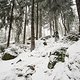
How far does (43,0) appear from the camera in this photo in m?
16.9

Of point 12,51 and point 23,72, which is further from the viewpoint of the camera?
A: point 12,51

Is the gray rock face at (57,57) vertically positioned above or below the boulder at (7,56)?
above

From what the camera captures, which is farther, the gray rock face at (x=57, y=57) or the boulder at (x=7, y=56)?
the boulder at (x=7, y=56)

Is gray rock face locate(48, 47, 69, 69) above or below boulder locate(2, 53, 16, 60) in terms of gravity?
above

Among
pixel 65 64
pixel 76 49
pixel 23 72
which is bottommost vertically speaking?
pixel 23 72

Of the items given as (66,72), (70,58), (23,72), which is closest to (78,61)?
(70,58)

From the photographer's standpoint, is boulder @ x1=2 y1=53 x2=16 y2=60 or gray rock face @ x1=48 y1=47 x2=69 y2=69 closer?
gray rock face @ x1=48 y1=47 x2=69 y2=69

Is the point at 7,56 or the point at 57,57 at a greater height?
the point at 57,57

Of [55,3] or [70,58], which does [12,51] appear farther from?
[55,3]

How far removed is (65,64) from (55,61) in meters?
Answer: 0.66

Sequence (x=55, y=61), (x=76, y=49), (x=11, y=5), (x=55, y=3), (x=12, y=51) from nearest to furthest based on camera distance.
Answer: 1. (x=55, y=61)
2. (x=76, y=49)
3. (x=12, y=51)
4. (x=55, y=3)
5. (x=11, y=5)

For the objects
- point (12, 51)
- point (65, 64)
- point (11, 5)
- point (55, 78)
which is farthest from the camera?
point (11, 5)

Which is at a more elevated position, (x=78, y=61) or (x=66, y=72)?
(x=78, y=61)

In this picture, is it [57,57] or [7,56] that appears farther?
[7,56]
